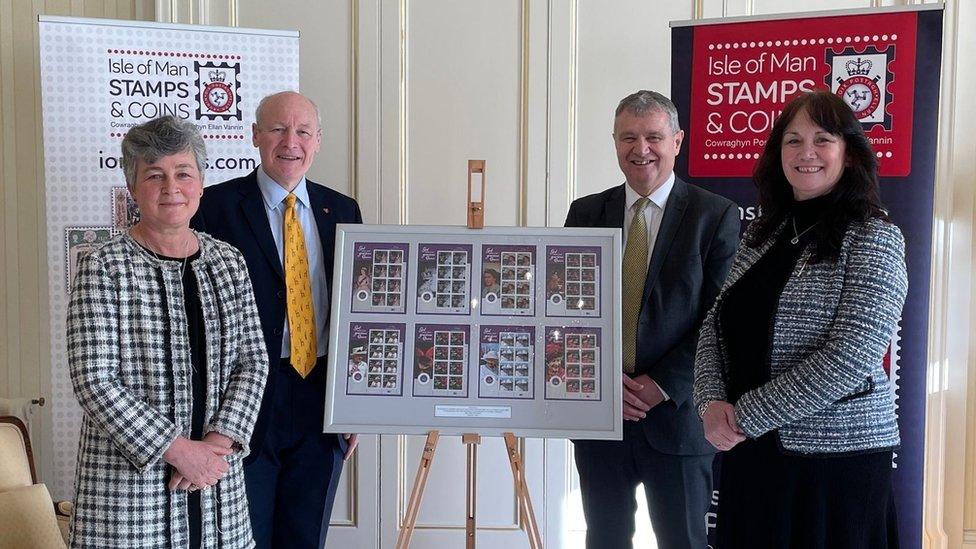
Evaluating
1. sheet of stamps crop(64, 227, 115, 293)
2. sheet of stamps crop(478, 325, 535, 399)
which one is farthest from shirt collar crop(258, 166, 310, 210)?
sheet of stamps crop(64, 227, 115, 293)

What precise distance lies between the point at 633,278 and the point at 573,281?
204 mm

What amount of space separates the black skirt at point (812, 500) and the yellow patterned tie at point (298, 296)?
4.04ft

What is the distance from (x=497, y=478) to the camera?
3492 mm

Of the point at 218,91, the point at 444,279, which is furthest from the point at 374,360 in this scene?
the point at 218,91

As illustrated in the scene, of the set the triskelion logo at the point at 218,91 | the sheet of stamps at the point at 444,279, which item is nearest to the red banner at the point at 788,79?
the sheet of stamps at the point at 444,279

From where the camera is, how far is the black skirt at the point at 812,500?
1720 mm

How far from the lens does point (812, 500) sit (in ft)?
5.72

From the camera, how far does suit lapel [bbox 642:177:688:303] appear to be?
230cm

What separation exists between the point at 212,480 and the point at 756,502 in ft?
4.19

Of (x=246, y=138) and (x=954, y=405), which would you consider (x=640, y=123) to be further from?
(x=954, y=405)

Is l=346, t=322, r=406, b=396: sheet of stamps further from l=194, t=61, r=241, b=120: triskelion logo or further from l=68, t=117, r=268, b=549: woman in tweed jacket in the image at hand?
l=194, t=61, r=241, b=120: triskelion logo

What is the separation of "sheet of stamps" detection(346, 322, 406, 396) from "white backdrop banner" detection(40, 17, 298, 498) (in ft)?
3.84

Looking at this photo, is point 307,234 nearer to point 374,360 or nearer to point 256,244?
point 256,244

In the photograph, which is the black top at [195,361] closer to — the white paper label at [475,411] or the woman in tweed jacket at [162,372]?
the woman in tweed jacket at [162,372]
